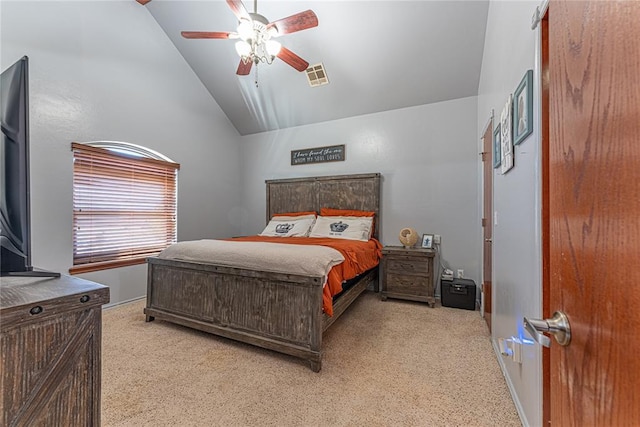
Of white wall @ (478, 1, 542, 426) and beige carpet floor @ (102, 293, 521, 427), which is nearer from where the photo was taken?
white wall @ (478, 1, 542, 426)

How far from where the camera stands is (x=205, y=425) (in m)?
1.45

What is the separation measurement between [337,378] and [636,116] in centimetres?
198

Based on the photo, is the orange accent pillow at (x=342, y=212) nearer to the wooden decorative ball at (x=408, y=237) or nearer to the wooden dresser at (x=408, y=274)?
the wooden decorative ball at (x=408, y=237)

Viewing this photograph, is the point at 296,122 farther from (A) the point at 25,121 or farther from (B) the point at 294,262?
(A) the point at 25,121

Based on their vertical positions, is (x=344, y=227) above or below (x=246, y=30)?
below

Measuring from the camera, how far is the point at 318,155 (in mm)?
4391

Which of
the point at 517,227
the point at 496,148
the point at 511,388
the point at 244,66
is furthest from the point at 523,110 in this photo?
the point at 244,66

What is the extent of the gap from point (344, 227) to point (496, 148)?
2.01 m

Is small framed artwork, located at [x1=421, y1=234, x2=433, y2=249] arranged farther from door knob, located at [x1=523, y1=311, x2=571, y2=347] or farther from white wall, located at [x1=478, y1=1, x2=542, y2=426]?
door knob, located at [x1=523, y1=311, x2=571, y2=347]

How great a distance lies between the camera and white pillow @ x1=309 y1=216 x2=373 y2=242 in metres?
3.57

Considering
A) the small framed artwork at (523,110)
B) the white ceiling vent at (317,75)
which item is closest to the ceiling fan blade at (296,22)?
the white ceiling vent at (317,75)

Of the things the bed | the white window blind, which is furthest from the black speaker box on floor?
the white window blind

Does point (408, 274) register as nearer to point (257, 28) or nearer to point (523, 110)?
point (523, 110)

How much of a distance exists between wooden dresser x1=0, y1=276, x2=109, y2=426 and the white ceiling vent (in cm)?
354
